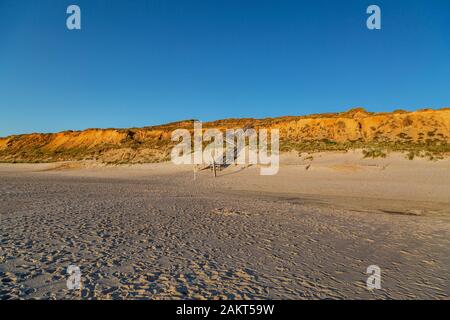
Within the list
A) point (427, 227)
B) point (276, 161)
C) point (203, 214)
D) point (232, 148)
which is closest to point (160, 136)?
point (232, 148)

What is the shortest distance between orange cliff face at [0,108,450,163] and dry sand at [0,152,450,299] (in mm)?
24466

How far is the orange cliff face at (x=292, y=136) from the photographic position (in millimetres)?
37500

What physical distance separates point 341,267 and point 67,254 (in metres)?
4.91

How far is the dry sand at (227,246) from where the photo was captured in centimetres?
443

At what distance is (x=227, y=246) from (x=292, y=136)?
132ft

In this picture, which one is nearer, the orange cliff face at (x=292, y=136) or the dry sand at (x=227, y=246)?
the dry sand at (x=227, y=246)

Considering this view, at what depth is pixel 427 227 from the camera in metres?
8.33

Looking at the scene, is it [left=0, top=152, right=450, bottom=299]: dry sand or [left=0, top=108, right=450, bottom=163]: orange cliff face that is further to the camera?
[left=0, top=108, right=450, bottom=163]: orange cliff face

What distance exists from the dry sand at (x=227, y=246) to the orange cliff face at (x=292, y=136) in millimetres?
24466

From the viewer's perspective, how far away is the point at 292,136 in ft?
148

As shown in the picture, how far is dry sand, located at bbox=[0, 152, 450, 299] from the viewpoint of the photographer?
4.43 metres

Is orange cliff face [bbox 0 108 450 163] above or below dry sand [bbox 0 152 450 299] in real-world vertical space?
above

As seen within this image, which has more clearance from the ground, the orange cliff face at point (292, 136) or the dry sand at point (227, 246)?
the orange cliff face at point (292, 136)
